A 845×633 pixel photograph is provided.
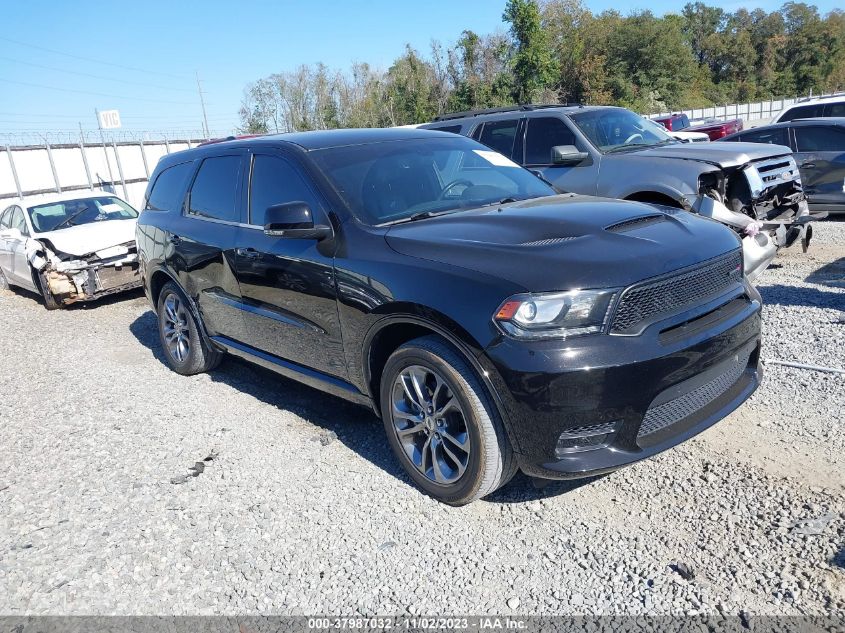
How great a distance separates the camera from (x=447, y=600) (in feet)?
8.89

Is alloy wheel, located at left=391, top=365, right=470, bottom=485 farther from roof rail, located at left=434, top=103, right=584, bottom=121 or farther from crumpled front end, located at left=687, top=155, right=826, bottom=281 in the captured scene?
roof rail, located at left=434, top=103, right=584, bottom=121

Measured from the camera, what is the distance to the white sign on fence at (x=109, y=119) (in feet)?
81.2

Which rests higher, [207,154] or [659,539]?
[207,154]

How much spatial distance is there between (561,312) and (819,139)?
9.16m

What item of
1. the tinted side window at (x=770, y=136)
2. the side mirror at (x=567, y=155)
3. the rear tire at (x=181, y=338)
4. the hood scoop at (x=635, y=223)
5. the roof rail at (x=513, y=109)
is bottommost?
the rear tire at (x=181, y=338)

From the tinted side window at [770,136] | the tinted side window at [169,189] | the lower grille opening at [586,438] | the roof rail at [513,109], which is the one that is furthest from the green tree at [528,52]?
the lower grille opening at [586,438]

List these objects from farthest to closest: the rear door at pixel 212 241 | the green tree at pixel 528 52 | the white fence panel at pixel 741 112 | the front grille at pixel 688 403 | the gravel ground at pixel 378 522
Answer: the white fence panel at pixel 741 112
the green tree at pixel 528 52
the rear door at pixel 212 241
the front grille at pixel 688 403
the gravel ground at pixel 378 522

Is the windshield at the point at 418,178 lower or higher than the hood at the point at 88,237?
higher

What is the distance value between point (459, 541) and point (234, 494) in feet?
4.51

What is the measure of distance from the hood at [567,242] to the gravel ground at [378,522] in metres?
1.17

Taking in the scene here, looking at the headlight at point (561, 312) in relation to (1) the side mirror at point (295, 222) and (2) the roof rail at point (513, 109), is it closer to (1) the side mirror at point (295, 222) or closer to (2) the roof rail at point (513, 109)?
(1) the side mirror at point (295, 222)

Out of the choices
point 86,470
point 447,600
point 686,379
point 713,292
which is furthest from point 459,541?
point 86,470

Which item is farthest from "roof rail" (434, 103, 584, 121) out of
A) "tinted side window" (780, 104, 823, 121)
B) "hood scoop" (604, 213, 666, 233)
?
"tinted side window" (780, 104, 823, 121)

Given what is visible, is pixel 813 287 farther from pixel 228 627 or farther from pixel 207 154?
pixel 228 627
